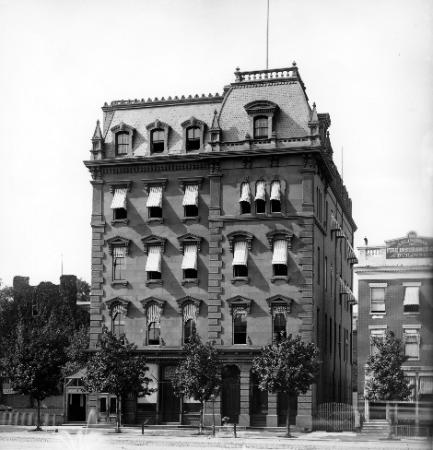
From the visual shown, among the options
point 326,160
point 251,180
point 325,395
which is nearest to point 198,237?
point 251,180

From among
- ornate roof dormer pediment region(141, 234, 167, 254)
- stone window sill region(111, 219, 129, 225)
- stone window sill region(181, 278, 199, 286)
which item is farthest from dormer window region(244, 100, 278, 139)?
stone window sill region(111, 219, 129, 225)

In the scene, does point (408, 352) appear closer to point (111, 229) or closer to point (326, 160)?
point (326, 160)

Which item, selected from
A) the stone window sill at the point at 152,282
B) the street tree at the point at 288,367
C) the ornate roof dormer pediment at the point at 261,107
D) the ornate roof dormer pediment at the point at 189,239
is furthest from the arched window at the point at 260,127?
the street tree at the point at 288,367

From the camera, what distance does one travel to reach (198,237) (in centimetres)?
5653

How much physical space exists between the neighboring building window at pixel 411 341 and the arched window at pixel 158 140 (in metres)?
18.6

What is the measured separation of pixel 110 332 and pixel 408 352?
1784 cm

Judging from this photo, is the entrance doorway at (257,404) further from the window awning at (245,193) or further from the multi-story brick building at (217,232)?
the window awning at (245,193)

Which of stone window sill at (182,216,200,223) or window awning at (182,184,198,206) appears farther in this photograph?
stone window sill at (182,216,200,223)

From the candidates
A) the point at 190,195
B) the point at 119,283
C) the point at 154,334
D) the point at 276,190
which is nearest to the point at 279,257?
the point at 276,190

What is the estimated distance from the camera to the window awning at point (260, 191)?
54.7m

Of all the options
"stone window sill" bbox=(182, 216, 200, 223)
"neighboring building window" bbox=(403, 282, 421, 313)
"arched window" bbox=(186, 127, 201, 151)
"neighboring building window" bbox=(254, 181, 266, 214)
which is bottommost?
"neighboring building window" bbox=(403, 282, 421, 313)

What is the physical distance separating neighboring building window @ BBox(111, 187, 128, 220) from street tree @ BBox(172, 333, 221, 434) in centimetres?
1021

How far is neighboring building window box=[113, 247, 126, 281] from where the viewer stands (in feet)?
189

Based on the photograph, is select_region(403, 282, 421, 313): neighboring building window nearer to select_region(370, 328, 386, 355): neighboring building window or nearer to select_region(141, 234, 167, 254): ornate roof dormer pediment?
select_region(370, 328, 386, 355): neighboring building window
